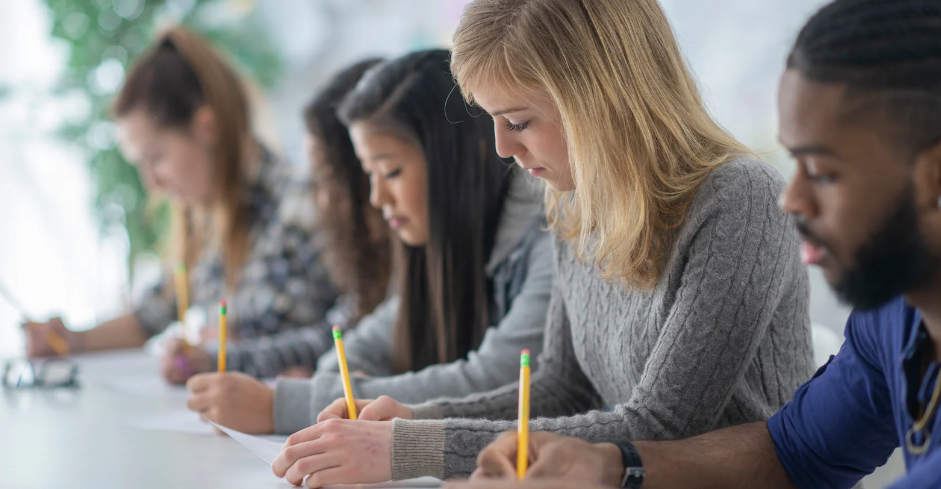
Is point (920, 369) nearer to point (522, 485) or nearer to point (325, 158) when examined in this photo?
point (522, 485)

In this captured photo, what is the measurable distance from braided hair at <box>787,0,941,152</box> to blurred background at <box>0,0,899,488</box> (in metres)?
2.01

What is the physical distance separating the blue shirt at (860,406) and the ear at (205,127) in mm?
1553

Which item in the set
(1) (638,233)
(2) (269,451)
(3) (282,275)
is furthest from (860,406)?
(3) (282,275)

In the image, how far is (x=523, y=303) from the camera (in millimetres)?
1309

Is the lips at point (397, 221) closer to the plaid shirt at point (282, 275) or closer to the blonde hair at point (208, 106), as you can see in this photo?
the plaid shirt at point (282, 275)

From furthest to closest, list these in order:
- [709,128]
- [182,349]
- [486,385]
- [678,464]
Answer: [182,349] < [486,385] < [709,128] < [678,464]

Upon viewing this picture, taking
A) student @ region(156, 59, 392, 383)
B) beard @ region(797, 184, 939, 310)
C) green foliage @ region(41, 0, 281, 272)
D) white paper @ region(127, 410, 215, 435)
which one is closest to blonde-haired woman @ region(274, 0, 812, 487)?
beard @ region(797, 184, 939, 310)

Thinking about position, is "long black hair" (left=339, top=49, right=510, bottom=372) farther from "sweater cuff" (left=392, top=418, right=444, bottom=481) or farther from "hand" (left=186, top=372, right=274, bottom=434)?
"sweater cuff" (left=392, top=418, right=444, bottom=481)

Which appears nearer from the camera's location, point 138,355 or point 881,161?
point 881,161

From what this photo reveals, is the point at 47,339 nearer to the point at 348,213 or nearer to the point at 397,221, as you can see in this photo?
the point at 348,213

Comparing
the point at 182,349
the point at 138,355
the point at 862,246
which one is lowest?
the point at 138,355

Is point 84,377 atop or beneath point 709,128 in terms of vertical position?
beneath

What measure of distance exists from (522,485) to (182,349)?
1112 millimetres

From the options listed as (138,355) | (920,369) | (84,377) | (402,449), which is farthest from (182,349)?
(920,369)
